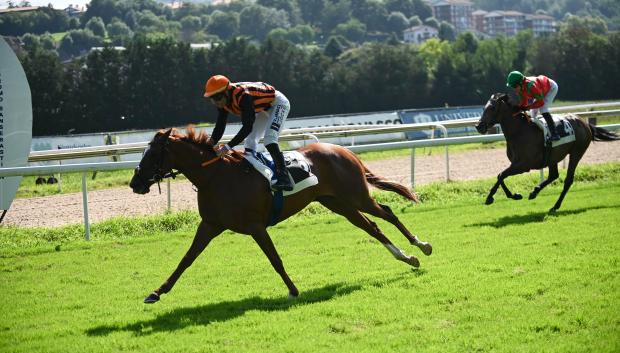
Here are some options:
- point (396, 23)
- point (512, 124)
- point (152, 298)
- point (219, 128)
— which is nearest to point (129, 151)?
point (512, 124)

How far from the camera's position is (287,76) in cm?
4847

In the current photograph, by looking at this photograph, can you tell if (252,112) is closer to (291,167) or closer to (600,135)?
(291,167)

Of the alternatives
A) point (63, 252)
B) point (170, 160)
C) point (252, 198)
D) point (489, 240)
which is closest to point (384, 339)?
point (252, 198)

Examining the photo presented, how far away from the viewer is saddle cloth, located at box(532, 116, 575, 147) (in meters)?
11.9

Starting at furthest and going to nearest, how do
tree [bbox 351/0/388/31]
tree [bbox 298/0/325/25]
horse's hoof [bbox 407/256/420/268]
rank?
tree [bbox 298/0/325/25] → tree [bbox 351/0/388/31] → horse's hoof [bbox 407/256/420/268]

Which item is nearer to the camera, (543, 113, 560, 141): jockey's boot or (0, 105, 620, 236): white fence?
(0, 105, 620, 236): white fence

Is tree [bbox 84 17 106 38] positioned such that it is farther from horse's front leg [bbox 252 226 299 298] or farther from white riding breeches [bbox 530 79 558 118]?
horse's front leg [bbox 252 226 299 298]

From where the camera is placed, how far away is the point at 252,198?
7109 mm

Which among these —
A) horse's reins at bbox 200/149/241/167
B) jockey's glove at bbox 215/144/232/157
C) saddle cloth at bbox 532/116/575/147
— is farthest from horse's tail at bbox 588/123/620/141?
jockey's glove at bbox 215/144/232/157

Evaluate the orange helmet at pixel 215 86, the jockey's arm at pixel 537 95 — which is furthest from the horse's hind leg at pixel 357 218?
the jockey's arm at pixel 537 95

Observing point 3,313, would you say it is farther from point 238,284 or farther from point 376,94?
point 376,94

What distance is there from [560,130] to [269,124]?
6158 mm

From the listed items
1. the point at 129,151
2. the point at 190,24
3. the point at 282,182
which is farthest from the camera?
the point at 190,24

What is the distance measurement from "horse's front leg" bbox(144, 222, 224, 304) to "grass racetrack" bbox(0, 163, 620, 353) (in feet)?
0.38
